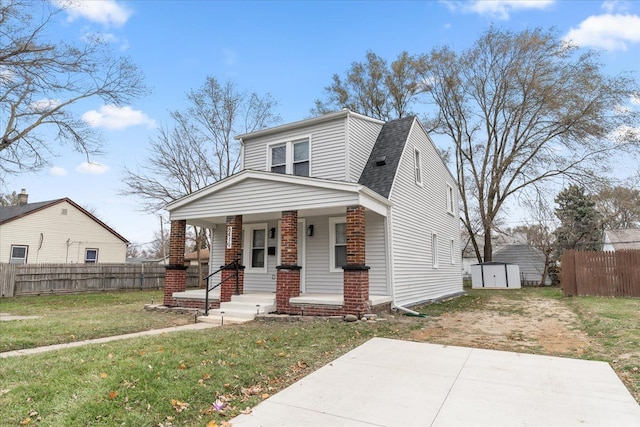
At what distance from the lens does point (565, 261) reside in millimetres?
14492

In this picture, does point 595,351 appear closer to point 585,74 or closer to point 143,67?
point 143,67

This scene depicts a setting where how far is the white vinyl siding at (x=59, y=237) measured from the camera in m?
21.0

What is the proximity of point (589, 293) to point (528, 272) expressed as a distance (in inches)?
788

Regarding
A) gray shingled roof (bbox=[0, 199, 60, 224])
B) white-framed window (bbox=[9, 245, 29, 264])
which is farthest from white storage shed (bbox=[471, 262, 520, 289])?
white-framed window (bbox=[9, 245, 29, 264])

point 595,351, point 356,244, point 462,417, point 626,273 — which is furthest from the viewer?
point 626,273

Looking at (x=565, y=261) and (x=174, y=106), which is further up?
(x=174, y=106)

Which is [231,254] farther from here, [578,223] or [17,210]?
[578,223]

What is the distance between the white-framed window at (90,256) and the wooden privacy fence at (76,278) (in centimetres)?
604

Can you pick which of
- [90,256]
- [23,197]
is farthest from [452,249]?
[23,197]

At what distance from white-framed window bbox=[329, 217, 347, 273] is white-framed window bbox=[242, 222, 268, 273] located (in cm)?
249

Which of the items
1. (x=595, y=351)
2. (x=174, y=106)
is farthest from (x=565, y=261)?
(x=174, y=106)

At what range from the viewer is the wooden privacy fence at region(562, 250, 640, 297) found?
13.3 metres

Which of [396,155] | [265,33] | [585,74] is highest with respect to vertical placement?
[585,74]

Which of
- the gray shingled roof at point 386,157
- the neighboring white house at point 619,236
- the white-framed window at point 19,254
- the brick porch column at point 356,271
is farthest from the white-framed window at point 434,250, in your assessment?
the neighboring white house at point 619,236
